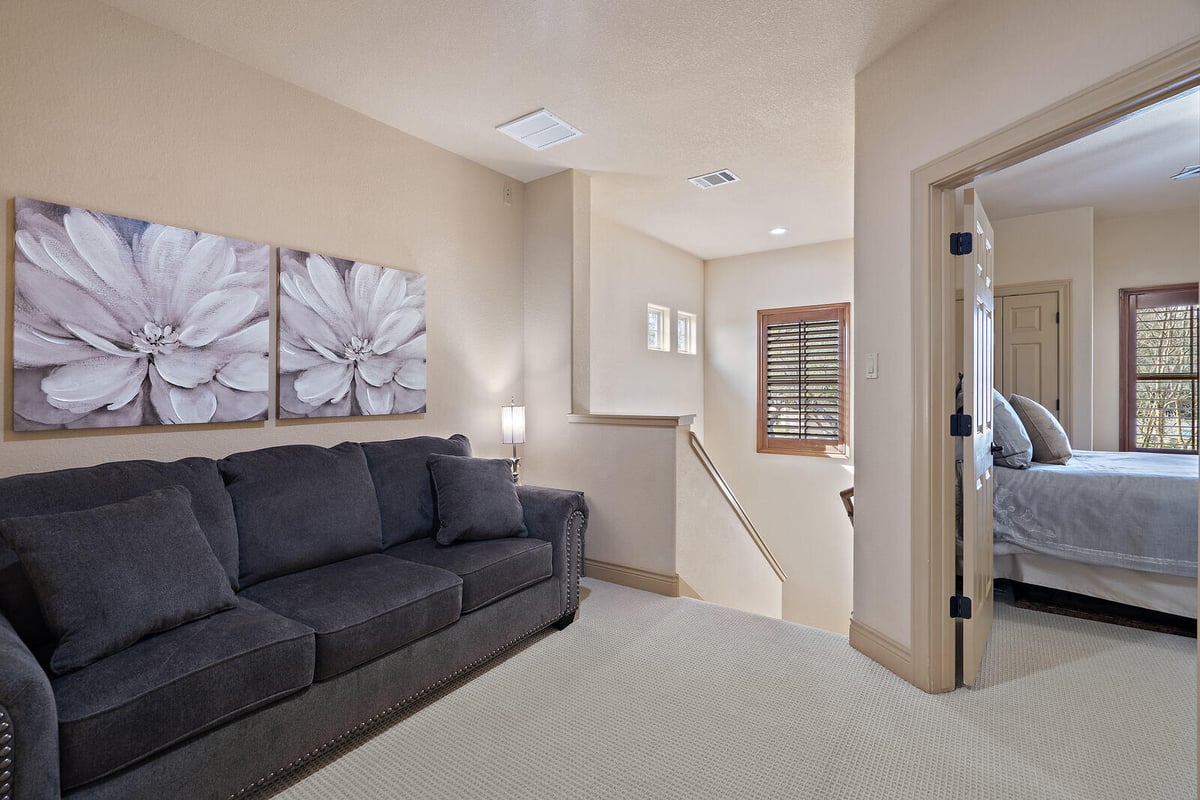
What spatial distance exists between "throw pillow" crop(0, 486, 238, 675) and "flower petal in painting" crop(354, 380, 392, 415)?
4.19 feet

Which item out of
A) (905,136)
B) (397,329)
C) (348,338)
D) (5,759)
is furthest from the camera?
(397,329)

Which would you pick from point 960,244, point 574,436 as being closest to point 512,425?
point 574,436

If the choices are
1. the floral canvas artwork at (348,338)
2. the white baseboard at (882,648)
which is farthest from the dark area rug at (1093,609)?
the floral canvas artwork at (348,338)

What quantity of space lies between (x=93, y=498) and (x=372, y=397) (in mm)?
1373

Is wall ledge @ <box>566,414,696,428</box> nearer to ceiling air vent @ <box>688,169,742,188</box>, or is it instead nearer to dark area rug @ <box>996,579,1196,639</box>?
ceiling air vent @ <box>688,169,742,188</box>

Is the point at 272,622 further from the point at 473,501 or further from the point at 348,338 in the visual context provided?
the point at 348,338

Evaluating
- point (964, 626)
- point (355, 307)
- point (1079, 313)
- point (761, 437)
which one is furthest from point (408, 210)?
point (1079, 313)

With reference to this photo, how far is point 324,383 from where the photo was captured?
9.61 ft

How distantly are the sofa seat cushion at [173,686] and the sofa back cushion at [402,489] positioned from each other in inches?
35.3

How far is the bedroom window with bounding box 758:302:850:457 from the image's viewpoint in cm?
574

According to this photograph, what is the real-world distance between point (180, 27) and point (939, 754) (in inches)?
156

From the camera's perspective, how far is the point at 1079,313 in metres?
4.45

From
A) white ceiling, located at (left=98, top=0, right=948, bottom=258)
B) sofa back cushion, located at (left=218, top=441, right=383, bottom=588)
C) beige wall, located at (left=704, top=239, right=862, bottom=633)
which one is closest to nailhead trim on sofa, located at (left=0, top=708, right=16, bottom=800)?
sofa back cushion, located at (left=218, top=441, right=383, bottom=588)

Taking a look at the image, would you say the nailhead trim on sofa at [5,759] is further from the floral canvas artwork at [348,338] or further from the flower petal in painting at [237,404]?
the floral canvas artwork at [348,338]
